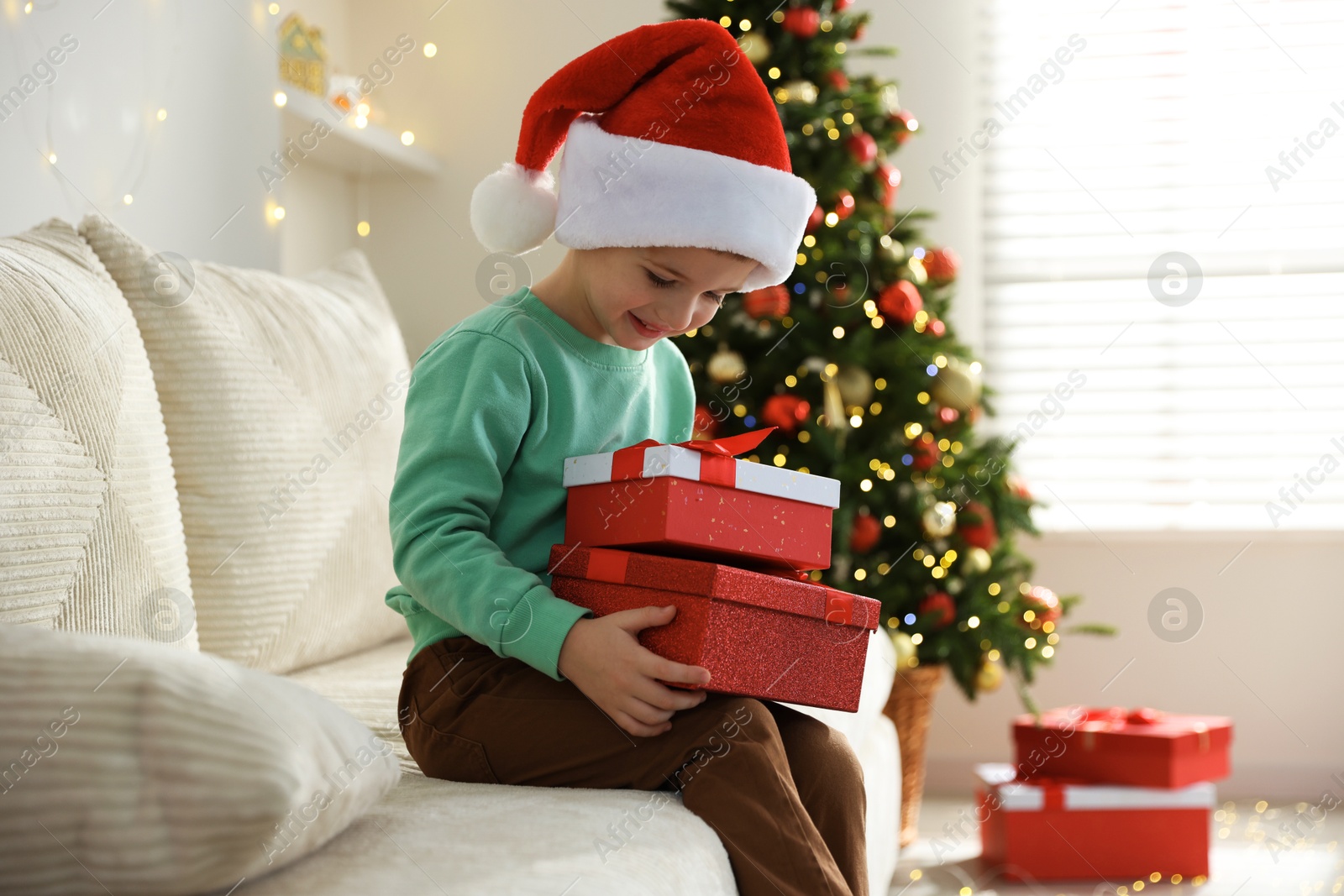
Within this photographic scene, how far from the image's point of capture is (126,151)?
1831 mm

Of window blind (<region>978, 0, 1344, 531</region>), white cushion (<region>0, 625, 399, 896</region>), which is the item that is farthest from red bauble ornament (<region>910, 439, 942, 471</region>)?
white cushion (<region>0, 625, 399, 896</region>)

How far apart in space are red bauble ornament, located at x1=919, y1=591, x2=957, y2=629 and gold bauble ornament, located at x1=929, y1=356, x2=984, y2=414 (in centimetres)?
38

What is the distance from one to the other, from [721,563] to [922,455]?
4.24ft

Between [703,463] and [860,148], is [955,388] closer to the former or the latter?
[860,148]

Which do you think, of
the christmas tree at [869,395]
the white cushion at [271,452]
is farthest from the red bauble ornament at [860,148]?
the white cushion at [271,452]

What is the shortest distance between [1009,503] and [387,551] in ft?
4.25

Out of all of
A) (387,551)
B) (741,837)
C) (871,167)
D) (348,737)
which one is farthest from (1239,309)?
(348,737)

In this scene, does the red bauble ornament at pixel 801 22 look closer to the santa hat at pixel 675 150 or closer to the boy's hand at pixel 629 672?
the santa hat at pixel 675 150

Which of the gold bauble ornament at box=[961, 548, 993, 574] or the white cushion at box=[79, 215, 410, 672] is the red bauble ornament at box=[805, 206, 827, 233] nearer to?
the gold bauble ornament at box=[961, 548, 993, 574]

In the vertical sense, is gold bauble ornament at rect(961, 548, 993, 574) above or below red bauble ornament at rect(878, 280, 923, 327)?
below

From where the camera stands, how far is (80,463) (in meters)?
1.02

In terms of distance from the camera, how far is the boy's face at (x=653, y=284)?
111 cm

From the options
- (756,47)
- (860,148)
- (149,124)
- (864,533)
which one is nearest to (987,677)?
(864,533)

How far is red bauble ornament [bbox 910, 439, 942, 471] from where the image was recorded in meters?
2.25
